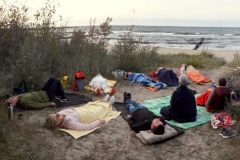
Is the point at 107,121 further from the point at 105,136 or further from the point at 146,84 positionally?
the point at 146,84

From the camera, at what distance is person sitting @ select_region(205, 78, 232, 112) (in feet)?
18.9

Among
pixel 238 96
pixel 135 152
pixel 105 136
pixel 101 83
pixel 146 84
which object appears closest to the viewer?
pixel 135 152

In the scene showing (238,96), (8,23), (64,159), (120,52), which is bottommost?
(64,159)

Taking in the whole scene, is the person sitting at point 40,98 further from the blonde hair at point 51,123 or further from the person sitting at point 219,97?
the person sitting at point 219,97

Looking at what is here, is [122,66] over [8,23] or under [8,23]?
under

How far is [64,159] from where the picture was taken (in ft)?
13.5

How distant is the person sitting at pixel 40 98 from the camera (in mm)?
5926

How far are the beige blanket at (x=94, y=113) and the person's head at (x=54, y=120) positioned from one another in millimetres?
199

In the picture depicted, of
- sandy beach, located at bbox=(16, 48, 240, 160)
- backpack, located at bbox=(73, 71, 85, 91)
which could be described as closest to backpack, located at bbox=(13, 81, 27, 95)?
backpack, located at bbox=(73, 71, 85, 91)

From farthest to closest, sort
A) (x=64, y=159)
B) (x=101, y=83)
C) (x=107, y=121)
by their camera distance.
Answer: (x=101, y=83) → (x=107, y=121) → (x=64, y=159)

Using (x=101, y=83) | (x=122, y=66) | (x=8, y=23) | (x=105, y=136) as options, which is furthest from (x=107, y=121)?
(x=8, y=23)

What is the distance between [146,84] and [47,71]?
3.29 m

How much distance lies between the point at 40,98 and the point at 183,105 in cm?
332

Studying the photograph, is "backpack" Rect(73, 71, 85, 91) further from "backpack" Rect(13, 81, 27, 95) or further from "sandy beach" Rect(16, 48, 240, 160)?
"sandy beach" Rect(16, 48, 240, 160)
